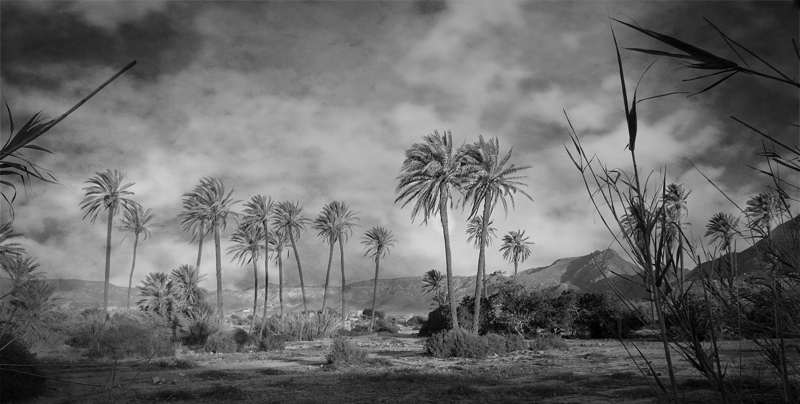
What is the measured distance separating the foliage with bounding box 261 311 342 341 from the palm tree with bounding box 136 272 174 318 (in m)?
9.28

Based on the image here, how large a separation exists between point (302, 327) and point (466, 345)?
22748 mm

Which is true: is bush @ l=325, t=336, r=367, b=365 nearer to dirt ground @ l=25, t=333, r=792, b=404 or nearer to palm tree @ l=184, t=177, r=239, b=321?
dirt ground @ l=25, t=333, r=792, b=404

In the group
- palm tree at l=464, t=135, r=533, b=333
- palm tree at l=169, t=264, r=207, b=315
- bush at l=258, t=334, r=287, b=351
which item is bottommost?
bush at l=258, t=334, r=287, b=351

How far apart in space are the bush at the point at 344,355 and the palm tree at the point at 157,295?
27.4 meters

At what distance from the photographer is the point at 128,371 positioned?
19.9 metres

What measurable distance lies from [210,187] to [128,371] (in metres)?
27.5

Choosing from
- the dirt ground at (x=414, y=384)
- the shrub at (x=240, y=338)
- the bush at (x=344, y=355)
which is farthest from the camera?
the shrub at (x=240, y=338)

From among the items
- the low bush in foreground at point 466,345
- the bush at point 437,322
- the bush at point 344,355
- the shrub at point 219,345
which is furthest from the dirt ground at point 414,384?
the bush at point 437,322

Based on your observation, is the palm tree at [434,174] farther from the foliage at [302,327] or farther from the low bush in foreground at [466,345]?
the foliage at [302,327]

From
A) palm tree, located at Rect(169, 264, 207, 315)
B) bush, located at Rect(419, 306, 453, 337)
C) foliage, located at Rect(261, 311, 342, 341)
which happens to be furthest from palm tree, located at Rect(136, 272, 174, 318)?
bush, located at Rect(419, 306, 453, 337)

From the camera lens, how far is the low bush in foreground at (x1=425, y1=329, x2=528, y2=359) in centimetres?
2467

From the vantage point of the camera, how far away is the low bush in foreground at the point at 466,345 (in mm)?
24673

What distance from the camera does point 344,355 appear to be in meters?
21.8

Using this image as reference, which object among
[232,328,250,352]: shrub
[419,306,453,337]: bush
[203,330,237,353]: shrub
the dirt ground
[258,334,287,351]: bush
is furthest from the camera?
[419,306,453,337]: bush
